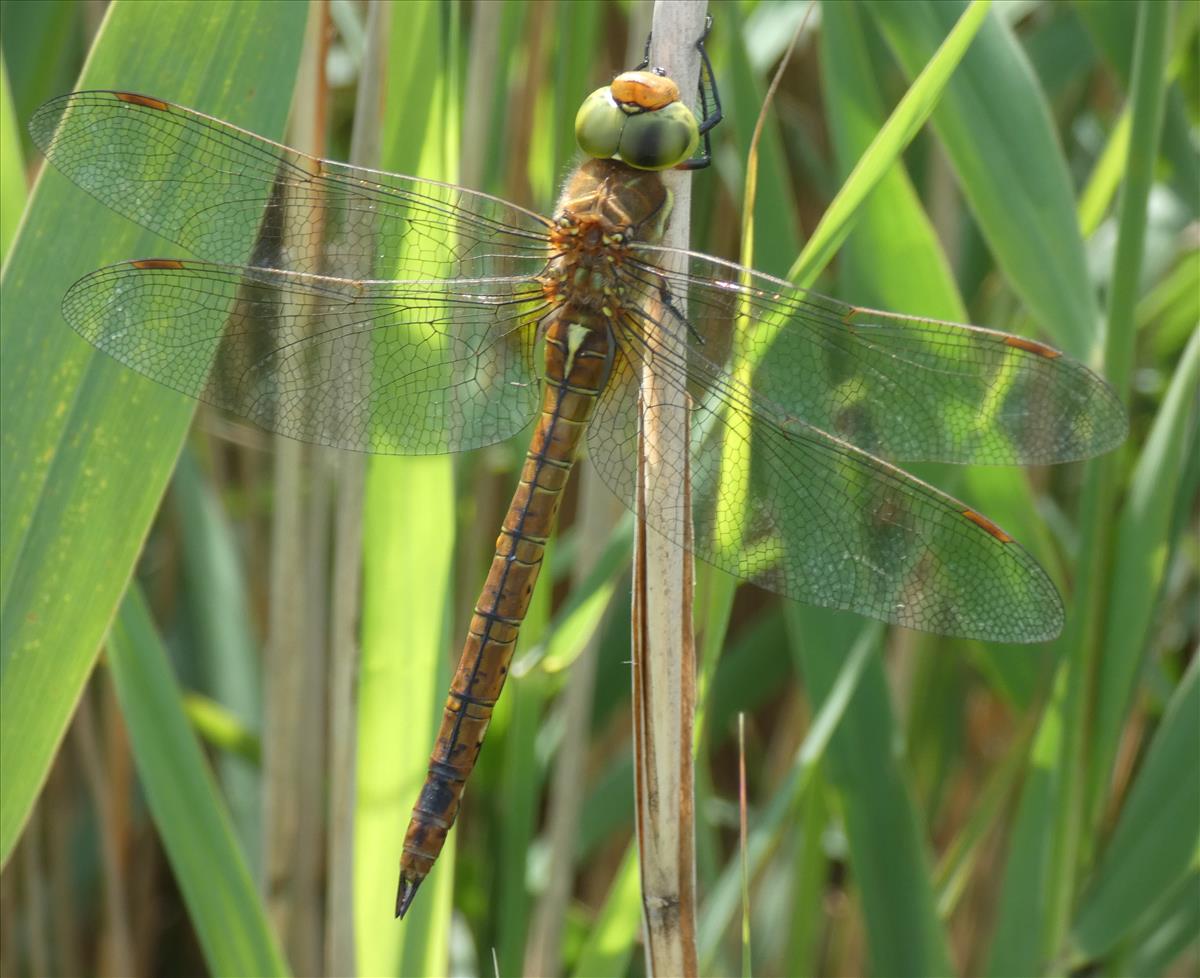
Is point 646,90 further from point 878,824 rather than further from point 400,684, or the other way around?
point 878,824

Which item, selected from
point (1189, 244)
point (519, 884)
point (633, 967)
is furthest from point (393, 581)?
point (1189, 244)

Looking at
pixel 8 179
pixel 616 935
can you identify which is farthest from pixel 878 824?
pixel 8 179

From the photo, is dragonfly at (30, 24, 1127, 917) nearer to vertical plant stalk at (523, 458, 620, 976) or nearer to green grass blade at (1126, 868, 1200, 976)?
vertical plant stalk at (523, 458, 620, 976)

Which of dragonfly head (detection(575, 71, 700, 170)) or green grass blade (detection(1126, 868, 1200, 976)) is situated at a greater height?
dragonfly head (detection(575, 71, 700, 170))

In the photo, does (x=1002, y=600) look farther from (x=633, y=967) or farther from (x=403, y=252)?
(x=633, y=967)

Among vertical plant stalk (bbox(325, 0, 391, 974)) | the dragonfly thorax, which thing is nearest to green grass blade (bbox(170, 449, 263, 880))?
vertical plant stalk (bbox(325, 0, 391, 974))

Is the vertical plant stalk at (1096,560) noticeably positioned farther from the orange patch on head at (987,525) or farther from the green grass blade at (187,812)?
the green grass blade at (187,812)
